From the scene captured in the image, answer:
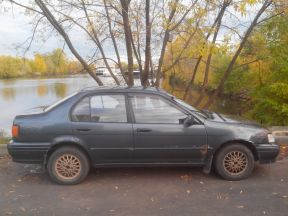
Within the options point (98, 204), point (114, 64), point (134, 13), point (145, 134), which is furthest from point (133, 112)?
point (114, 64)

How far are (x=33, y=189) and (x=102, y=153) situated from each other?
118cm

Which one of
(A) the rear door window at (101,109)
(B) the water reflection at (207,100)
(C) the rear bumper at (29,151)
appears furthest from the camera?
(B) the water reflection at (207,100)

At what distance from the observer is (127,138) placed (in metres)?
6.05

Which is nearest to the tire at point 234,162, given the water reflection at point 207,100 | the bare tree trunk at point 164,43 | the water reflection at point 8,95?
the bare tree trunk at point 164,43

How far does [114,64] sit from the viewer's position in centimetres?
1145

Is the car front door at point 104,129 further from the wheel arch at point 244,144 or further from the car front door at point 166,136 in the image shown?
the wheel arch at point 244,144

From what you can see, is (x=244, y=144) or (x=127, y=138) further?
(x=244, y=144)

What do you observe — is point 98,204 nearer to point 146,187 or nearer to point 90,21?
point 146,187

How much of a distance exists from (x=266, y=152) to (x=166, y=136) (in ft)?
5.42

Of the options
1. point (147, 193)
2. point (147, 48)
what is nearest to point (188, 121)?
point (147, 193)

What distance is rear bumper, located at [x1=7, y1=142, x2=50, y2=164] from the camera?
596cm

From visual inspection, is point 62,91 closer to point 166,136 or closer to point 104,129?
point 104,129

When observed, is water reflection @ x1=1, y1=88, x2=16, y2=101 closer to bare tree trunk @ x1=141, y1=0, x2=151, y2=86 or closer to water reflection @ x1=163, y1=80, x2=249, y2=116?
water reflection @ x1=163, y1=80, x2=249, y2=116

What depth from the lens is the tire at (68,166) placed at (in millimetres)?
6031
